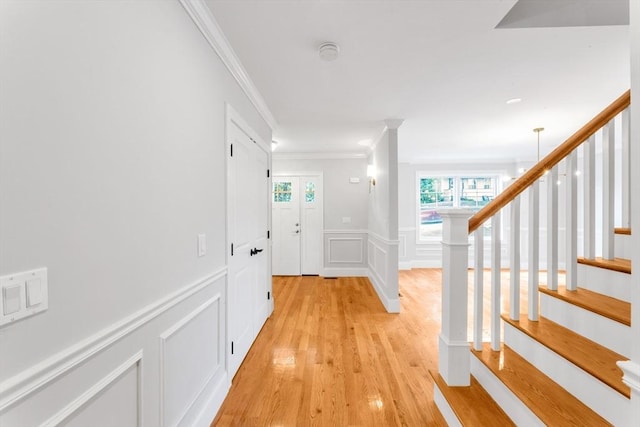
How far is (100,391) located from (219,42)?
192cm

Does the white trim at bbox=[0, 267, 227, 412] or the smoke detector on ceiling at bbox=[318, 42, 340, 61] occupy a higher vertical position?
the smoke detector on ceiling at bbox=[318, 42, 340, 61]

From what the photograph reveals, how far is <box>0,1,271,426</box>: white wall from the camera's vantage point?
→ 2.20 ft

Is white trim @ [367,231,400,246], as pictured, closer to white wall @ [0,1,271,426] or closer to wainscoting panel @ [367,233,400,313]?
wainscoting panel @ [367,233,400,313]

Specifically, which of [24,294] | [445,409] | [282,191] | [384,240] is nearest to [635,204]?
[24,294]

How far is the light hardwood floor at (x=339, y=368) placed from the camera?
1782 millimetres

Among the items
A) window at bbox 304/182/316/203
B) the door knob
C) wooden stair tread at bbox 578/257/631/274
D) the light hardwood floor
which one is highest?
window at bbox 304/182/316/203

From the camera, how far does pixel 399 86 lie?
2.65m

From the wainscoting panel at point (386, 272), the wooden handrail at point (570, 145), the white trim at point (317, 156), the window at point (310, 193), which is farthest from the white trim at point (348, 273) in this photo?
the wooden handrail at point (570, 145)


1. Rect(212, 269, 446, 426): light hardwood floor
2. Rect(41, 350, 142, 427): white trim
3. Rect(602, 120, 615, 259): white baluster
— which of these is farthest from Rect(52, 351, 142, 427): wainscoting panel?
Rect(602, 120, 615, 259): white baluster

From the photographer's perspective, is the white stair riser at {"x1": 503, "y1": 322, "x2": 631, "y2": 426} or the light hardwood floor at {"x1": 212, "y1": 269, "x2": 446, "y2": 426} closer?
the white stair riser at {"x1": 503, "y1": 322, "x2": 631, "y2": 426}

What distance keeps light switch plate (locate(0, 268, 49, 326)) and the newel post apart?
1809mm

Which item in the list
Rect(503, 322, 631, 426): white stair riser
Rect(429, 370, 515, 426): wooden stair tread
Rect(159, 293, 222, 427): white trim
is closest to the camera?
Rect(503, 322, 631, 426): white stair riser

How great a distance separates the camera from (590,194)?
1.65m

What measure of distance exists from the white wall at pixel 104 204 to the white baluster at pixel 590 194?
228 cm
